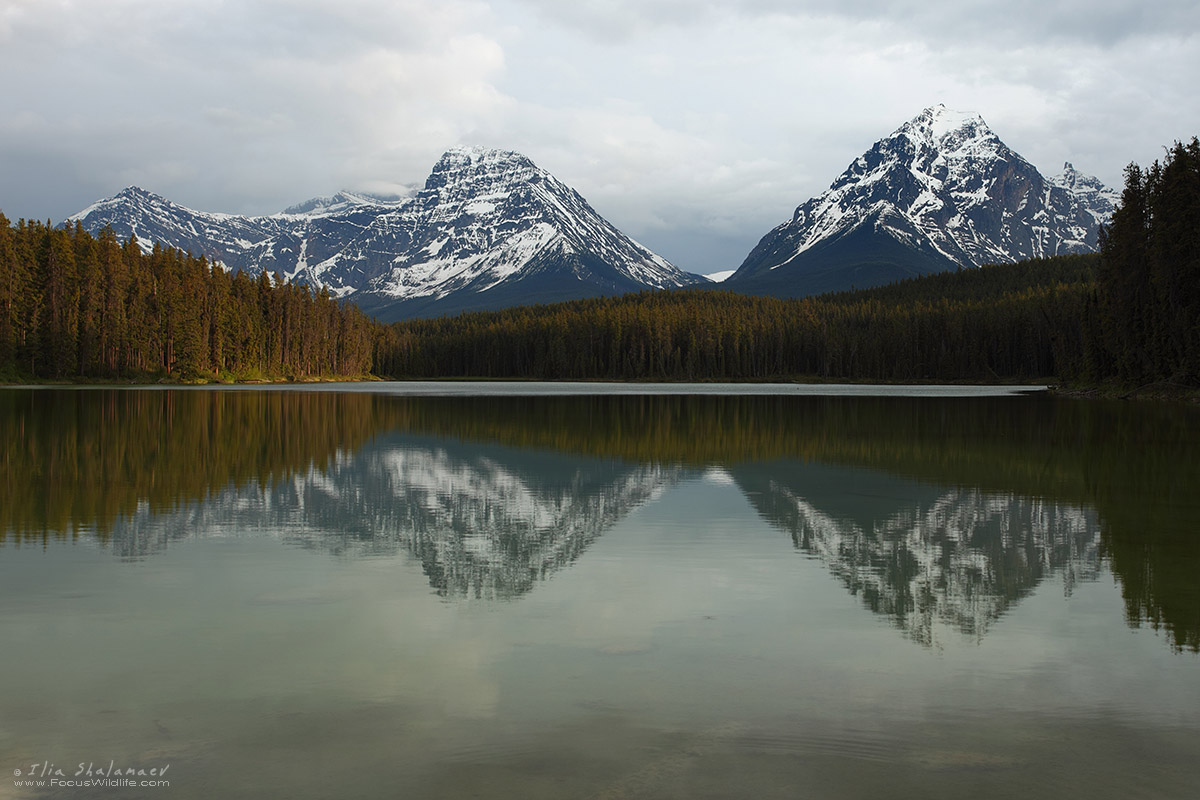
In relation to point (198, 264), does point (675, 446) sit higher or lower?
lower

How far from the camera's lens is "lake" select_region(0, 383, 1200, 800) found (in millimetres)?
6340

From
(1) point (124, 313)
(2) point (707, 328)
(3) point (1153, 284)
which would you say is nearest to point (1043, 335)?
(2) point (707, 328)

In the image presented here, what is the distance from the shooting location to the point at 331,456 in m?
27.2

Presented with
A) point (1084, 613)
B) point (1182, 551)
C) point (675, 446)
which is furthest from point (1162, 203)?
point (1084, 613)

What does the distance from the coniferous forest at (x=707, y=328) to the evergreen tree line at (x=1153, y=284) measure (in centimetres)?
14

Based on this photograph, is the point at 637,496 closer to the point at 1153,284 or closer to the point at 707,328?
the point at 1153,284

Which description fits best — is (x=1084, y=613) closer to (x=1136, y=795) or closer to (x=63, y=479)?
(x=1136, y=795)

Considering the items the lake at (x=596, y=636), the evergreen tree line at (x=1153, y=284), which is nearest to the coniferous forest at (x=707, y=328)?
the evergreen tree line at (x=1153, y=284)

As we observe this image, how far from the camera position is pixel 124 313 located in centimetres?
10619

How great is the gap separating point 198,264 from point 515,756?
433ft

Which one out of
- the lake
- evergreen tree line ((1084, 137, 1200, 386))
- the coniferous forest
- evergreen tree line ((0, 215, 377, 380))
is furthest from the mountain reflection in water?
evergreen tree line ((0, 215, 377, 380))

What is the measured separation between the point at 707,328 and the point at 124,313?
397 feet

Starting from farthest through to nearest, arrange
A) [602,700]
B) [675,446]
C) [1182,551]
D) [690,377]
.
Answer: [690,377], [675,446], [1182,551], [602,700]

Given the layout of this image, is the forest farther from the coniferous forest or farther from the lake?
the lake
